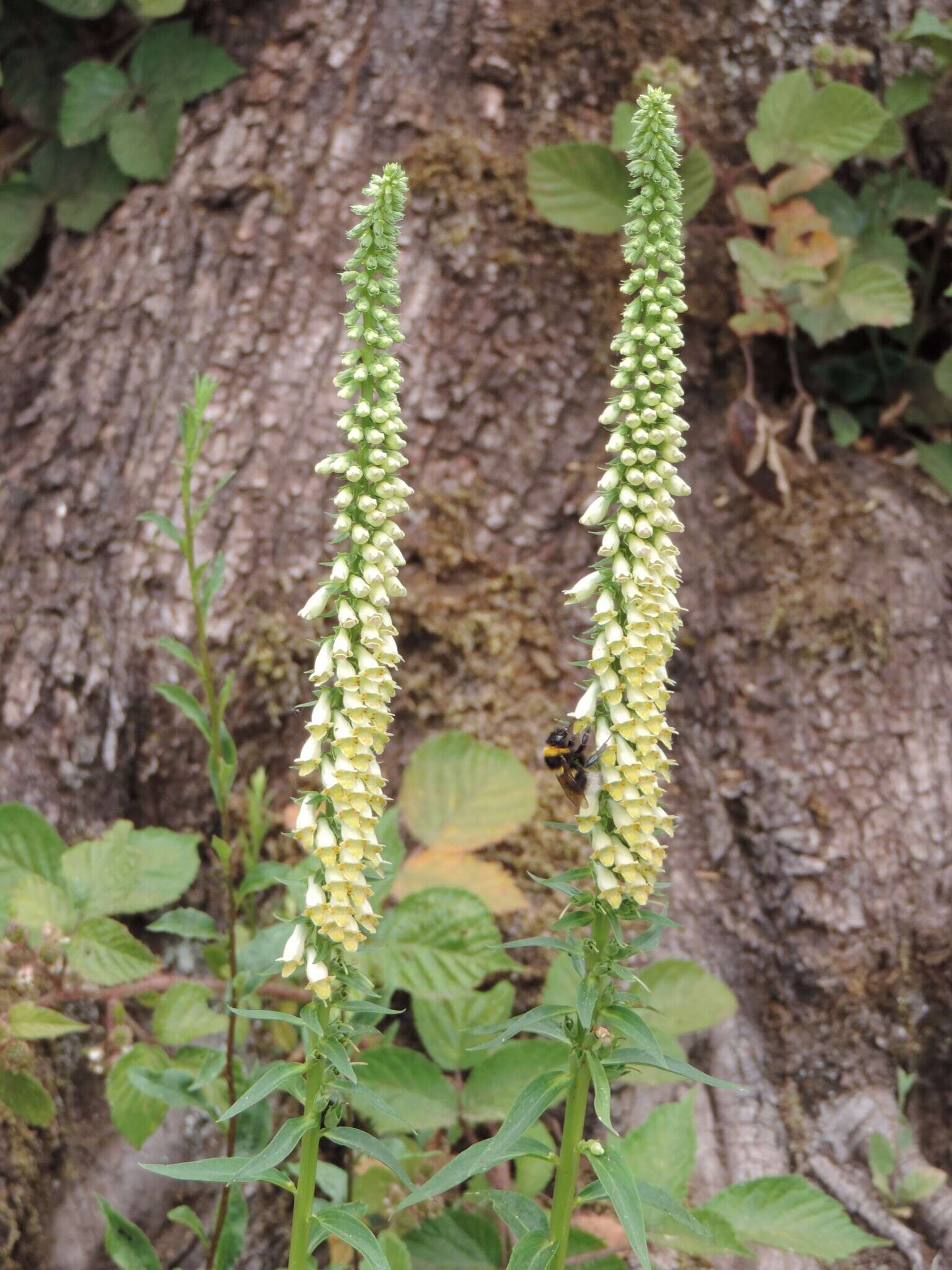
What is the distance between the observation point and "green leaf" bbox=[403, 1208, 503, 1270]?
8.87 ft

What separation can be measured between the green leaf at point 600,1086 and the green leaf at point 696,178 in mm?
3100

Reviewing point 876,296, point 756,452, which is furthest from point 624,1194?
point 876,296

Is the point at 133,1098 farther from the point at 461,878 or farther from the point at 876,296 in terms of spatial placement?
the point at 876,296

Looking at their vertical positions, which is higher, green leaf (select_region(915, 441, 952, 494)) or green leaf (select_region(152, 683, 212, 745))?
green leaf (select_region(152, 683, 212, 745))

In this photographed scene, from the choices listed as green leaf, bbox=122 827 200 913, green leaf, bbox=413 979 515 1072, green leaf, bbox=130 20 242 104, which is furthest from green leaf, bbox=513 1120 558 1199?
green leaf, bbox=130 20 242 104

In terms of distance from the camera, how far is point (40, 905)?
286cm

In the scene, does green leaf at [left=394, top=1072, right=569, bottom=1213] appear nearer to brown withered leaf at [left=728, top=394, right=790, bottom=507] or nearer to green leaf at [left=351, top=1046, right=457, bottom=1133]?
green leaf at [left=351, top=1046, right=457, bottom=1133]

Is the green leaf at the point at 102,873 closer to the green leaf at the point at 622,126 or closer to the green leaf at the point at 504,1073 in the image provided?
the green leaf at the point at 504,1073

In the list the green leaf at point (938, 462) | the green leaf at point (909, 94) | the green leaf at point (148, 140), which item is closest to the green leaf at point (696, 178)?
the green leaf at point (909, 94)

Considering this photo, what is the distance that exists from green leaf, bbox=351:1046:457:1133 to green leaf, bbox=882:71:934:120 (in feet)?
12.8

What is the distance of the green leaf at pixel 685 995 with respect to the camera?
326 centimetres

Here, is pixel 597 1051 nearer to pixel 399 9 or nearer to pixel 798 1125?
pixel 798 1125

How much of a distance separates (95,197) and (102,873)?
306cm

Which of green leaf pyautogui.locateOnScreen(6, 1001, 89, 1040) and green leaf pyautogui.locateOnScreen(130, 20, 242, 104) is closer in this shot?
green leaf pyautogui.locateOnScreen(6, 1001, 89, 1040)
